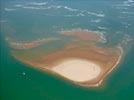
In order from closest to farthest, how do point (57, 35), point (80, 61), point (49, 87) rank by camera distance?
1. point (49, 87)
2. point (80, 61)
3. point (57, 35)

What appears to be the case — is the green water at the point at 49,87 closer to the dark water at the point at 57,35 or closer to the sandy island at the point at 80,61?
the dark water at the point at 57,35

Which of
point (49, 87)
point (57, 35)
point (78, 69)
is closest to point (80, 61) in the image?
point (78, 69)

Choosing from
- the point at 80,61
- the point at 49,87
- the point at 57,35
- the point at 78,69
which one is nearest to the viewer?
the point at 49,87

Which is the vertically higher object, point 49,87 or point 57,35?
point 57,35

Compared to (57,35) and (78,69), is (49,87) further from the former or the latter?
(57,35)

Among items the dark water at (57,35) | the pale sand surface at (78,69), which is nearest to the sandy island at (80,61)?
→ the pale sand surface at (78,69)

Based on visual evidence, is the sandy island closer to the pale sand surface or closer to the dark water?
the pale sand surface

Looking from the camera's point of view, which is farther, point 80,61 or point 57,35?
point 57,35
